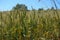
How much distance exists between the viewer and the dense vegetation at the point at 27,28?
13.2ft

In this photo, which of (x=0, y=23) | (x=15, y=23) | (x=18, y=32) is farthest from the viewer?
(x=0, y=23)

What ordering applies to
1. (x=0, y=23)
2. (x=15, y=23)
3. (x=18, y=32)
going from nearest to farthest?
→ (x=18, y=32)
(x=15, y=23)
(x=0, y=23)

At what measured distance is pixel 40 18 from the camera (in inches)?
186

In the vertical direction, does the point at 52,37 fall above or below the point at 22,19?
below

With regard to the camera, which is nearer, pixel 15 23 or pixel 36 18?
pixel 15 23

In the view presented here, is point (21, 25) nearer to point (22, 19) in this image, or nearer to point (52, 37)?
point (22, 19)

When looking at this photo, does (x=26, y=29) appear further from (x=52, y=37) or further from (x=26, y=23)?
(x=52, y=37)

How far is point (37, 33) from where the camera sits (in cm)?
408

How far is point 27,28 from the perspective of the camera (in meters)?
4.12

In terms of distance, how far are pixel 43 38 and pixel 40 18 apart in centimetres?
76

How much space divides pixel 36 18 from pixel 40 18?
0.10 m

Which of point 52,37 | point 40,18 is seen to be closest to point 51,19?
point 40,18

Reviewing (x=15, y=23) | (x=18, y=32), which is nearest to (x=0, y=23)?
(x=15, y=23)

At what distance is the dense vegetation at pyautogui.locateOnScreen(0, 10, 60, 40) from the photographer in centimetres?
401
